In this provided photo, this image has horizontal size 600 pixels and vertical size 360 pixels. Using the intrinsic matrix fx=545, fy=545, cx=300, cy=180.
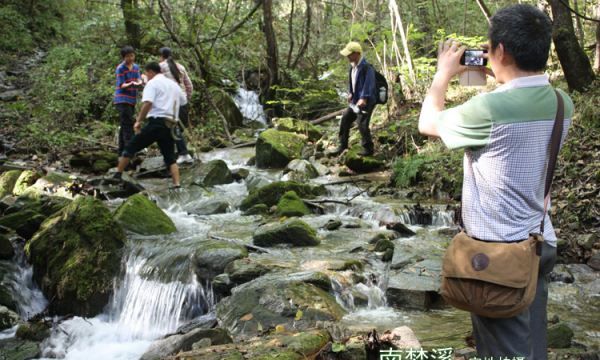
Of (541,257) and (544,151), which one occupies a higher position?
(544,151)

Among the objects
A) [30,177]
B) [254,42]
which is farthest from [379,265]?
[254,42]

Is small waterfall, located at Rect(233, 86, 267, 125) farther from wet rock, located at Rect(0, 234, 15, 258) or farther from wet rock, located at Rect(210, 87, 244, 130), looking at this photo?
wet rock, located at Rect(0, 234, 15, 258)

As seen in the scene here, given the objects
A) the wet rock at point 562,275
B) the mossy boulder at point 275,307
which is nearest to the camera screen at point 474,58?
the mossy boulder at point 275,307

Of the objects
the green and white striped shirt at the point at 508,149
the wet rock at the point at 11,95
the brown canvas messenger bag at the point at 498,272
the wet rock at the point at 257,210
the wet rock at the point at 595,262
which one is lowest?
the wet rock at the point at 595,262

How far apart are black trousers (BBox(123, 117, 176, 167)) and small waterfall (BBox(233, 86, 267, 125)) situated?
352 inches

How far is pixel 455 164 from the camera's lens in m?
10.0

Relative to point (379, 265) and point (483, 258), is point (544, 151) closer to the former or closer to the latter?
point (483, 258)

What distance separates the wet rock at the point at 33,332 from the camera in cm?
571

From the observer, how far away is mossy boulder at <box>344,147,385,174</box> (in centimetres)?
1173

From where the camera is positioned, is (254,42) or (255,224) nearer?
(255,224)

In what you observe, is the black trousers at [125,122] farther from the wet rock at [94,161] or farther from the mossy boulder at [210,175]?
the mossy boulder at [210,175]

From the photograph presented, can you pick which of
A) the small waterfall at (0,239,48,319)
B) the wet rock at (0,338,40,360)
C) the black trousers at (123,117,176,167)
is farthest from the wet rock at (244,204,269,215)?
the wet rock at (0,338,40,360)

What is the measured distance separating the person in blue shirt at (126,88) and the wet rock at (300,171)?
3.41m

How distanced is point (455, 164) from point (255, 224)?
3.94 metres
